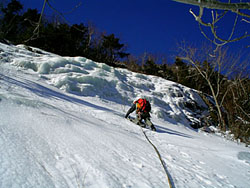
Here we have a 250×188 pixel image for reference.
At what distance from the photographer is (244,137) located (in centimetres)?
609

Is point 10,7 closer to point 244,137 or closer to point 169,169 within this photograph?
point 169,169

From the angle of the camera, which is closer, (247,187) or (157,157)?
(247,187)

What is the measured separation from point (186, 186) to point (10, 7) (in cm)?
1870

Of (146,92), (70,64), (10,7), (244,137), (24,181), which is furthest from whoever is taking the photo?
(10,7)

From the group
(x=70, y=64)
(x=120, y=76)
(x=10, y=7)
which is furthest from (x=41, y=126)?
(x=10, y=7)

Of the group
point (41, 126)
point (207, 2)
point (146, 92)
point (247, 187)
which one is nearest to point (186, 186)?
point (247, 187)

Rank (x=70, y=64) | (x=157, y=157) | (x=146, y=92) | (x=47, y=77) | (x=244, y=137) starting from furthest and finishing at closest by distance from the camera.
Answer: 1. (x=146, y=92)
2. (x=70, y=64)
3. (x=244, y=137)
4. (x=47, y=77)
5. (x=157, y=157)

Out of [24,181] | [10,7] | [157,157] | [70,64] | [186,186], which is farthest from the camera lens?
[10,7]

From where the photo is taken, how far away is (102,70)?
7789mm

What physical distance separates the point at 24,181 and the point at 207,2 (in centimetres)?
117

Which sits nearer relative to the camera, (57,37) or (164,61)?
(57,37)

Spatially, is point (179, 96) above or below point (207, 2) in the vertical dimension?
above

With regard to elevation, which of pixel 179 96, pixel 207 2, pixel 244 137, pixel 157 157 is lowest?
pixel 157 157

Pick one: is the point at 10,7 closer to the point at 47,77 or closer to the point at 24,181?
the point at 47,77
